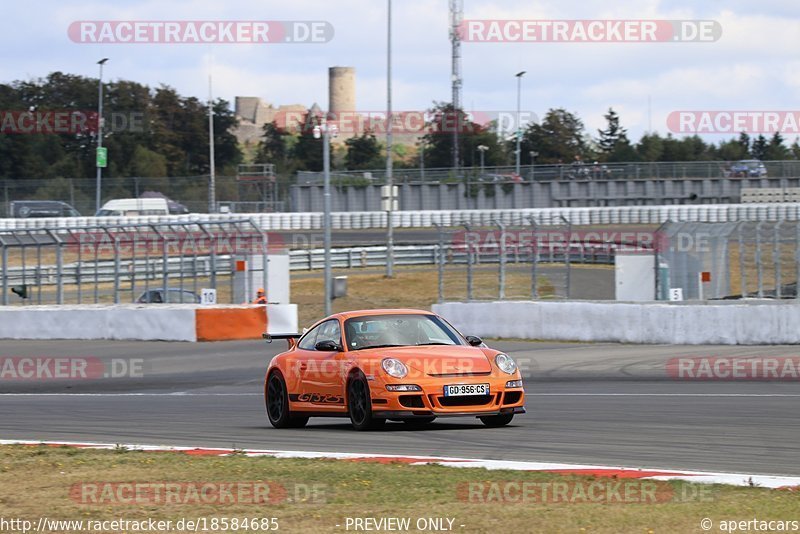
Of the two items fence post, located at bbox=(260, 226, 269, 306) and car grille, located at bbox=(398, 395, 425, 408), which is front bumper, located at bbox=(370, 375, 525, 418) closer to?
car grille, located at bbox=(398, 395, 425, 408)

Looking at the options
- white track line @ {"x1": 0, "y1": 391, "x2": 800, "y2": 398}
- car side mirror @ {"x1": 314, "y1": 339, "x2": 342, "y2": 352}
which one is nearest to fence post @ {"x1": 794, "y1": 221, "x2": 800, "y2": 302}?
white track line @ {"x1": 0, "y1": 391, "x2": 800, "y2": 398}

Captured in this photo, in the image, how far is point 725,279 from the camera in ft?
74.8

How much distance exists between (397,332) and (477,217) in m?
37.6

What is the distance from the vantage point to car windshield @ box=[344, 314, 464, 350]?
38.8 ft

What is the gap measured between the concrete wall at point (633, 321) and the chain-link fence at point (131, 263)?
465 centimetres

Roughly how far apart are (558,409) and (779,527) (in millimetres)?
7241

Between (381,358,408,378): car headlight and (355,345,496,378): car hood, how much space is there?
4 centimetres

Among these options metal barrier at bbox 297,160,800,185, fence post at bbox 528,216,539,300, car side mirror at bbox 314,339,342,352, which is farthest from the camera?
metal barrier at bbox 297,160,800,185

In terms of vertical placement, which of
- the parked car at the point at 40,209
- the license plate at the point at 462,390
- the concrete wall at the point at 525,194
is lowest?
the license plate at the point at 462,390

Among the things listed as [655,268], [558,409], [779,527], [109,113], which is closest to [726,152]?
[109,113]

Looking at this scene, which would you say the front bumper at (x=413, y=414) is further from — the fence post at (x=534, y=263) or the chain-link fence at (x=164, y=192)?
the chain-link fence at (x=164, y=192)

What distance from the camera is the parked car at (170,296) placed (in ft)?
87.8

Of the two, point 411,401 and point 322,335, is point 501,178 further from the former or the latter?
point 411,401

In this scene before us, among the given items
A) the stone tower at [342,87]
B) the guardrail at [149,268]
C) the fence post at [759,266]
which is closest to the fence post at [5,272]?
the guardrail at [149,268]
